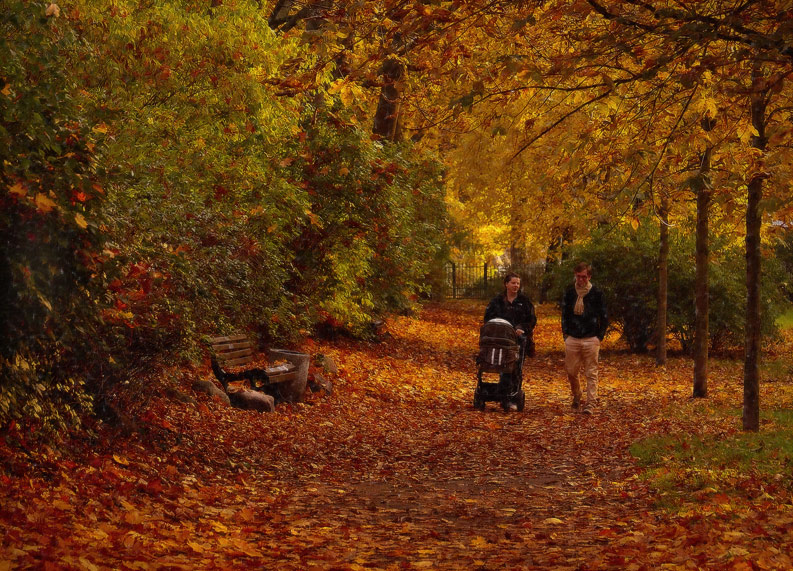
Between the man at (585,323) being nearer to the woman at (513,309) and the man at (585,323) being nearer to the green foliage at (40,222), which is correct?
the woman at (513,309)

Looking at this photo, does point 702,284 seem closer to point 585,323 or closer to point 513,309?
point 585,323

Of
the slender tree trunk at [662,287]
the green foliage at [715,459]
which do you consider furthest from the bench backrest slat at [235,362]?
the slender tree trunk at [662,287]

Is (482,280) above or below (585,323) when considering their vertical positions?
above

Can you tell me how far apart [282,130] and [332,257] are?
271 cm

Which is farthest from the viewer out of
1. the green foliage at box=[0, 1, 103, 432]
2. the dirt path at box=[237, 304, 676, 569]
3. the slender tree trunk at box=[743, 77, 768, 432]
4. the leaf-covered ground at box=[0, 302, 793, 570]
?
the slender tree trunk at box=[743, 77, 768, 432]

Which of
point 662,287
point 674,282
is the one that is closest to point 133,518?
point 662,287

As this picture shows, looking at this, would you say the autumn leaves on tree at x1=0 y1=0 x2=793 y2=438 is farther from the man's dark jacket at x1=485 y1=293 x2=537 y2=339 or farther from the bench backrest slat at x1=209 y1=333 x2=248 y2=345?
the man's dark jacket at x1=485 y1=293 x2=537 y2=339

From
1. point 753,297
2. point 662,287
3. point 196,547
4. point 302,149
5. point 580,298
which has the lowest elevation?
point 196,547

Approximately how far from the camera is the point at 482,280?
156 ft

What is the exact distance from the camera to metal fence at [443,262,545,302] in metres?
42.6

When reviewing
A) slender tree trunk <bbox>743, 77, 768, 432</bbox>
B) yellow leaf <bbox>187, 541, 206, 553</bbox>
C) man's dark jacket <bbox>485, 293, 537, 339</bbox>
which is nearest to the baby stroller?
man's dark jacket <bbox>485, 293, 537, 339</bbox>

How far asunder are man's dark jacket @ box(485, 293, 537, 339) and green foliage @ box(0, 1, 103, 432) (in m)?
7.18

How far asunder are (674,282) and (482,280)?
2624cm

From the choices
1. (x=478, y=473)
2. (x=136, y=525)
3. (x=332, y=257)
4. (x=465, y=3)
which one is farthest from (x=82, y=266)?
(x=332, y=257)
